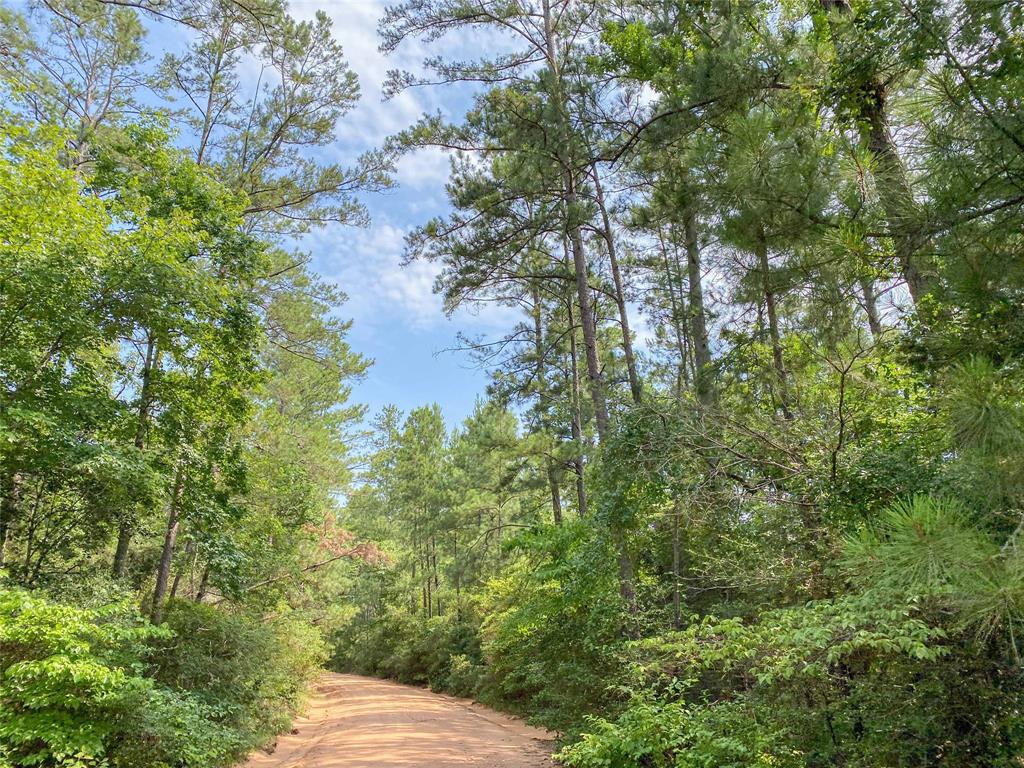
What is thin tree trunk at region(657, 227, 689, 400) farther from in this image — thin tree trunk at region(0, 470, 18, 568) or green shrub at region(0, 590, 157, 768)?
thin tree trunk at region(0, 470, 18, 568)

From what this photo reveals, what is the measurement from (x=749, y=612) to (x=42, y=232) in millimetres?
9486

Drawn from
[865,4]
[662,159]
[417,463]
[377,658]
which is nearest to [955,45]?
[865,4]

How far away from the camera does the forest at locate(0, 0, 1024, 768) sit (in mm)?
3020

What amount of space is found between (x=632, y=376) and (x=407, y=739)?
8215 mm

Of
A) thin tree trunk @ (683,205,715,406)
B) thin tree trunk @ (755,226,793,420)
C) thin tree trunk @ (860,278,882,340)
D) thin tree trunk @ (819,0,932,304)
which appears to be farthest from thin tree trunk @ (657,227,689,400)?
thin tree trunk @ (819,0,932,304)

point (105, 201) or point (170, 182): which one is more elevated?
point (170, 182)

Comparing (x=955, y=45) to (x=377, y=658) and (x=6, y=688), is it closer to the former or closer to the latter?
(x=6, y=688)

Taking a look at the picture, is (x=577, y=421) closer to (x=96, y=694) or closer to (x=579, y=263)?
(x=579, y=263)

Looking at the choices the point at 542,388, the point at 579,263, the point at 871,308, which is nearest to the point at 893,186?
the point at 871,308

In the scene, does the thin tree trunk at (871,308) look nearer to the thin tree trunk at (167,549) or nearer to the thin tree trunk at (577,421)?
the thin tree trunk at (577,421)

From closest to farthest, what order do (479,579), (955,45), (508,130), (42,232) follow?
(955,45)
(42,232)
(508,130)
(479,579)

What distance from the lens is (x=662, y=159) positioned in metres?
8.09

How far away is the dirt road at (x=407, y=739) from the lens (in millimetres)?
8500

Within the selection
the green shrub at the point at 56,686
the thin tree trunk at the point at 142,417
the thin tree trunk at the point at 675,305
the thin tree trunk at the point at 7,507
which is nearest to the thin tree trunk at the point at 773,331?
the thin tree trunk at the point at 675,305
